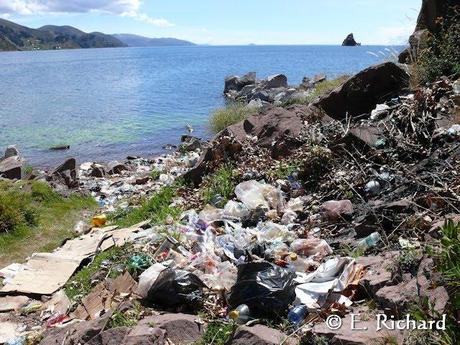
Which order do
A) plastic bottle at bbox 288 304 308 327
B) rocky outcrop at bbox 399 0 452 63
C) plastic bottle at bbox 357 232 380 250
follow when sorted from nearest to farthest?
plastic bottle at bbox 288 304 308 327 < plastic bottle at bbox 357 232 380 250 < rocky outcrop at bbox 399 0 452 63

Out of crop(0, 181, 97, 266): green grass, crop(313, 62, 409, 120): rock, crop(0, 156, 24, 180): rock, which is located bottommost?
crop(0, 156, 24, 180): rock

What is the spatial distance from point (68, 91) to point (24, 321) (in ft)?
125

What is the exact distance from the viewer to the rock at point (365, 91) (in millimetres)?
9281

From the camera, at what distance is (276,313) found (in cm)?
413

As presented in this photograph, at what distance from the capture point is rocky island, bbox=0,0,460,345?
3.88 meters

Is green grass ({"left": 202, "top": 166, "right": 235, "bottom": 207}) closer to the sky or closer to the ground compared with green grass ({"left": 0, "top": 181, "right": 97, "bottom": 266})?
closer to the sky

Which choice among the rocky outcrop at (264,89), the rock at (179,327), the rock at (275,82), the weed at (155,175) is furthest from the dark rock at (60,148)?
the rock at (179,327)

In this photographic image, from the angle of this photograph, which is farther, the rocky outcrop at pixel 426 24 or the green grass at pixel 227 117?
the green grass at pixel 227 117

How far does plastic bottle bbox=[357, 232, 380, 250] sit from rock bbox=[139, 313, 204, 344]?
1861 millimetres

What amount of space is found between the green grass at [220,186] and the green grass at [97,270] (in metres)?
1.76

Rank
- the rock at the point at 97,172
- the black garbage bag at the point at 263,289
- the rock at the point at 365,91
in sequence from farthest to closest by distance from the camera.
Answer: the rock at the point at 97,172 → the rock at the point at 365,91 → the black garbage bag at the point at 263,289

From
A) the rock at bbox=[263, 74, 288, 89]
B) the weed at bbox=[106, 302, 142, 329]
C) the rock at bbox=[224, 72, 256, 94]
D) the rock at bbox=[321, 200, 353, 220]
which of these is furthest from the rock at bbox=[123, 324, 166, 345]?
the rock at bbox=[224, 72, 256, 94]

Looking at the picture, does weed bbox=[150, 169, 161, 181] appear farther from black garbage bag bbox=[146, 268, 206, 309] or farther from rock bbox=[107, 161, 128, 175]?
black garbage bag bbox=[146, 268, 206, 309]

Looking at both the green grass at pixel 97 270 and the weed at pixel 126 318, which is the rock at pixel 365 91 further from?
the weed at pixel 126 318
